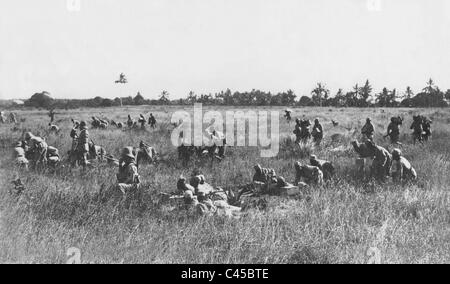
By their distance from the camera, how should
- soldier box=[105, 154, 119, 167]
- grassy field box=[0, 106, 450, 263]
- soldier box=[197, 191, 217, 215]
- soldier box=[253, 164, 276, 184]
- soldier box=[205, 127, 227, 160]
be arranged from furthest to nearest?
soldier box=[205, 127, 227, 160]
soldier box=[105, 154, 119, 167]
soldier box=[253, 164, 276, 184]
soldier box=[197, 191, 217, 215]
grassy field box=[0, 106, 450, 263]

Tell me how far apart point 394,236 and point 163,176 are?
17.1 ft

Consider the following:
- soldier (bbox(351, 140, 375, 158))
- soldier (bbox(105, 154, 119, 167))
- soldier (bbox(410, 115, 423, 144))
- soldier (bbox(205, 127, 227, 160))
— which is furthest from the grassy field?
soldier (bbox(410, 115, 423, 144))

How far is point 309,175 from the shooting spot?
768 cm

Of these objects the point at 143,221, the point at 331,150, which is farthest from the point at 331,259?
the point at 331,150

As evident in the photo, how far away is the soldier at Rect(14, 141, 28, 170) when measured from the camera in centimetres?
828

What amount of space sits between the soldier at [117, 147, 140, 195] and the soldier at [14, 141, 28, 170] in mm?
2547

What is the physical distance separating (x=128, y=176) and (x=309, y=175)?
11.4 feet

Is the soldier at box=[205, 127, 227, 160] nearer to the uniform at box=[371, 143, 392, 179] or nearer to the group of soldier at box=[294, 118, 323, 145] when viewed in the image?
the group of soldier at box=[294, 118, 323, 145]

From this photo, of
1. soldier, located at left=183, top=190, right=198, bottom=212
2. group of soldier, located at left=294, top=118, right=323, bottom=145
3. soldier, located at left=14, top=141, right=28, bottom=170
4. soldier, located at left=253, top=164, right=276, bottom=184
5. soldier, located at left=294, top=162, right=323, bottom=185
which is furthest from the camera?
group of soldier, located at left=294, top=118, right=323, bottom=145

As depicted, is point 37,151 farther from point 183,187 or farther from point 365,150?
point 365,150

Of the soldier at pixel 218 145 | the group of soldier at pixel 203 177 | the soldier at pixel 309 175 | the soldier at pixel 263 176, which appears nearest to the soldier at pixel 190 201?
the group of soldier at pixel 203 177

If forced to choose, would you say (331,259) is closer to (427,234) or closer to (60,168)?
(427,234)

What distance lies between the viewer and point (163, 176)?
8680mm

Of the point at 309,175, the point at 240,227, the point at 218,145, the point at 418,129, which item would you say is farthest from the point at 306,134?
the point at 240,227
